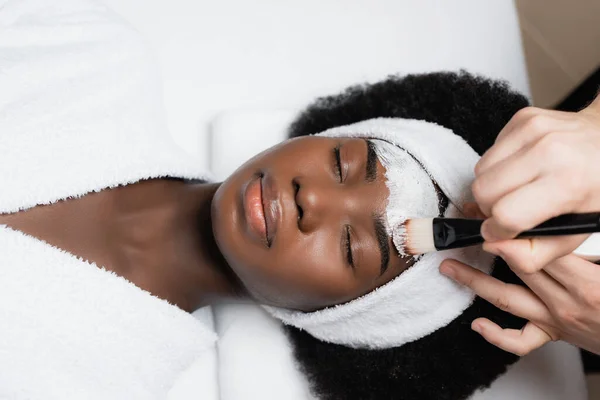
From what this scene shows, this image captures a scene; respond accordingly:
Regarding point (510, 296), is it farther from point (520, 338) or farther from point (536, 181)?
point (536, 181)

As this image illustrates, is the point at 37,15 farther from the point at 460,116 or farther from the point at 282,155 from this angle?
the point at 460,116

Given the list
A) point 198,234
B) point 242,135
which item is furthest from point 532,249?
point 242,135

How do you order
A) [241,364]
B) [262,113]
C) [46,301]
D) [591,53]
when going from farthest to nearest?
[591,53]
[262,113]
[241,364]
[46,301]

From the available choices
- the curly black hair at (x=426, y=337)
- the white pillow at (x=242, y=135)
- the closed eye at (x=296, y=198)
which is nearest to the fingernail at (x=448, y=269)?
the curly black hair at (x=426, y=337)

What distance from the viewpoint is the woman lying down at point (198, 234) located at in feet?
2.80

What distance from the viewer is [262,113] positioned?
121cm

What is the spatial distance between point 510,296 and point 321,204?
0.28 metres

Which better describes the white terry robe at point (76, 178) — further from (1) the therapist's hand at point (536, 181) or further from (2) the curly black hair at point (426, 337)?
(1) the therapist's hand at point (536, 181)

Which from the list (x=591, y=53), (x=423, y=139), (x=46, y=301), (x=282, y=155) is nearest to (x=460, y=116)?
(x=423, y=139)

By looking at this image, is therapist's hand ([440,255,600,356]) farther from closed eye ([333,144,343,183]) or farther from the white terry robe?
the white terry robe

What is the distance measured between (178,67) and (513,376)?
2.80 ft

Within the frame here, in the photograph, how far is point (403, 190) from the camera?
2.89ft

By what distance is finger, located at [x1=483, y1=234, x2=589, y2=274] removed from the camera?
2.13 ft

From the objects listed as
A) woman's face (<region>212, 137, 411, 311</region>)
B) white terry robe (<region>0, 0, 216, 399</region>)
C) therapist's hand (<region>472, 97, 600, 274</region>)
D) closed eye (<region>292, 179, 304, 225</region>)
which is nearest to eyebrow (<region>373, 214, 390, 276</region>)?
woman's face (<region>212, 137, 411, 311</region>)
